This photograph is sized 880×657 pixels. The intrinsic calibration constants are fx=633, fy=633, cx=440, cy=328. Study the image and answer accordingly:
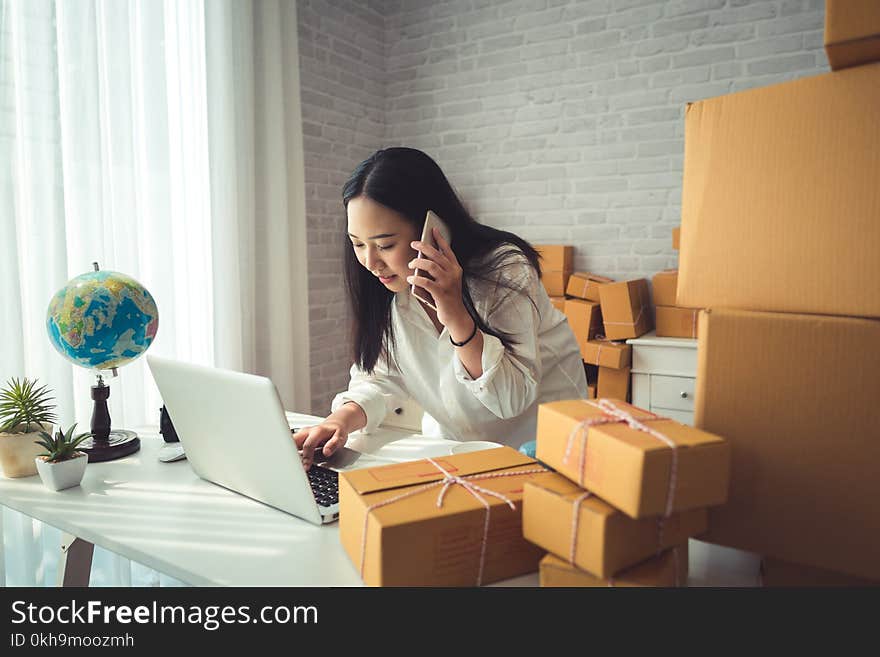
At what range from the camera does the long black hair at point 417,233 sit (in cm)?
151

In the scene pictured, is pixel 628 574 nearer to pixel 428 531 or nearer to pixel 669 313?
pixel 428 531

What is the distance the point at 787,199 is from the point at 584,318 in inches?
87.9

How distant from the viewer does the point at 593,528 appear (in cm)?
68

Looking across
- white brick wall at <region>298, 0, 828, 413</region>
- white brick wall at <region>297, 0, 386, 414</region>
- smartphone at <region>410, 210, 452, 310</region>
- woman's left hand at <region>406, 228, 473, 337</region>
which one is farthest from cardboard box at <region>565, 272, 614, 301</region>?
woman's left hand at <region>406, 228, 473, 337</region>

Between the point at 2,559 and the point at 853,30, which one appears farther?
the point at 2,559

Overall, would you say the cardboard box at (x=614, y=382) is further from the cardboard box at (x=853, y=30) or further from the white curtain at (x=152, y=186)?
the cardboard box at (x=853, y=30)

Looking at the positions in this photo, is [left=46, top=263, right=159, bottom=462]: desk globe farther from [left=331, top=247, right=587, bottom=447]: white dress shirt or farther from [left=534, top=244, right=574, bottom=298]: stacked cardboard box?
[left=534, top=244, right=574, bottom=298]: stacked cardboard box

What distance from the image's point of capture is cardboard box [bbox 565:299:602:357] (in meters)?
2.98

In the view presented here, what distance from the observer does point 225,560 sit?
878 millimetres

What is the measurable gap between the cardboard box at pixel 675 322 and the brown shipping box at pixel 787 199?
207 centimetres

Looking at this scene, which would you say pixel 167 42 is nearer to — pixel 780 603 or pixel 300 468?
pixel 300 468

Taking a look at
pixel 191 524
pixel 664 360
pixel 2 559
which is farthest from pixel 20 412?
pixel 664 360

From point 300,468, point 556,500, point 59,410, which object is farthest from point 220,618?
point 59,410

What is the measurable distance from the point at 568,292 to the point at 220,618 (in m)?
2.61
